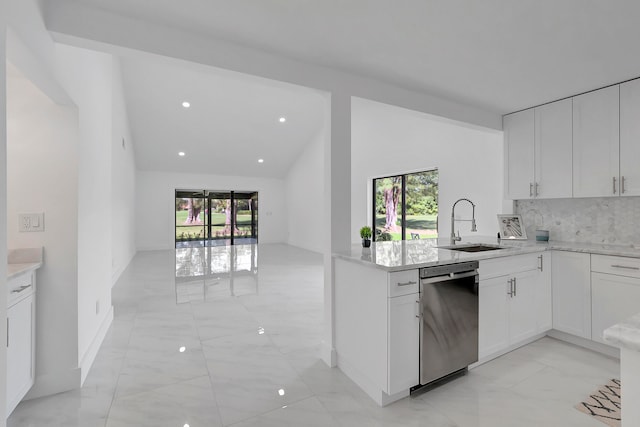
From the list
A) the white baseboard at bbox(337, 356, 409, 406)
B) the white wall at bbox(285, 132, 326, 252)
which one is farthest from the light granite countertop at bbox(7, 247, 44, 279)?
the white wall at bbox(285, 132, 326, 252)

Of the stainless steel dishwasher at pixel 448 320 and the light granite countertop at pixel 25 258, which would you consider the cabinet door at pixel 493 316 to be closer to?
the stainless steel dishwasher at pixel 448 320

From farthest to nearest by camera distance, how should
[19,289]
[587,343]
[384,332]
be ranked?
1. [587,343]
2. [384,332]
3. [19,289]

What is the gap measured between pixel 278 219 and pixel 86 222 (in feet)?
29.5

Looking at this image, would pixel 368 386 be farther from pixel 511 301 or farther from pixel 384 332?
pixel 511 301

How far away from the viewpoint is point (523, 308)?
2814mm

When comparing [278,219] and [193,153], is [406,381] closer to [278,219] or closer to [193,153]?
[193,153]

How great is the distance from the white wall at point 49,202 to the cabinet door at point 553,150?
4430 millimetres

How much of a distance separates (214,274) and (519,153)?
5.35 meters

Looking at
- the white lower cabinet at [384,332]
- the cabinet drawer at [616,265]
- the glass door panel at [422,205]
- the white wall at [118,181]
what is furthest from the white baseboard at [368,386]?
the white wall at [118,181]

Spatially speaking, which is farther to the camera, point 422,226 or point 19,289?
point 422,226

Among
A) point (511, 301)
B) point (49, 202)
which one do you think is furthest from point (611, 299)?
point (49, 202)

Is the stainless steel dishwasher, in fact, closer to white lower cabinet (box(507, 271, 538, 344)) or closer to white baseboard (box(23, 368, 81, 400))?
white lower cabinet (box(507, 271, 538, 344))

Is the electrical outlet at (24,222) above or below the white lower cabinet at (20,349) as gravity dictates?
above

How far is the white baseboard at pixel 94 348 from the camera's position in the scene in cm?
230
